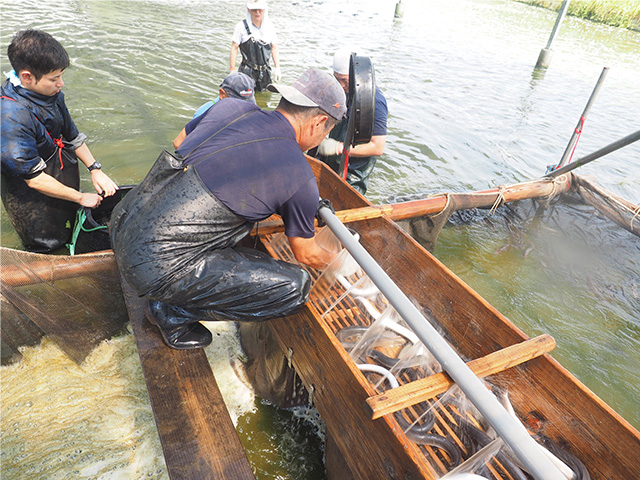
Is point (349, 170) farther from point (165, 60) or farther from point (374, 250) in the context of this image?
point (165, 60)

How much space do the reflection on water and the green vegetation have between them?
6356 mm

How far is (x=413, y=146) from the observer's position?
27.1 ft

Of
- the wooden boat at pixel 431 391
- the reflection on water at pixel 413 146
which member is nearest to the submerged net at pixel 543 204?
the reflection on water at pixel 413 146

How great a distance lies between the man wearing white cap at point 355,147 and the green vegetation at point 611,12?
92.7ft

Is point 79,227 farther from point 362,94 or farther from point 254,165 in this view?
point 362,94

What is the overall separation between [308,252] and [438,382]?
1.15 meters

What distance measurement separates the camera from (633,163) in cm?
897

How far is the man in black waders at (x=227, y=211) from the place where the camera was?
2.13 metres

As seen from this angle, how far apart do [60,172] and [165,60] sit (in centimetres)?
856

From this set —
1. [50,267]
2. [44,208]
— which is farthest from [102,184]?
[50,267]

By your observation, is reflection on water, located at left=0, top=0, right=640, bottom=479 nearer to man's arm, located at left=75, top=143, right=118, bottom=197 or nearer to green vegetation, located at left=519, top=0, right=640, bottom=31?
man's arm, located at left=75, top=143, right=118, bottom=197

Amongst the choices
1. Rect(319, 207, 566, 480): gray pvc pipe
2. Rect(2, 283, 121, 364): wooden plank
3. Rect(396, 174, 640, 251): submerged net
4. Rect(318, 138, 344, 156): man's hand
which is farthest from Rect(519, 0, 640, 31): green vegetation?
Rect(2, 283, 121, 364): wooden plank

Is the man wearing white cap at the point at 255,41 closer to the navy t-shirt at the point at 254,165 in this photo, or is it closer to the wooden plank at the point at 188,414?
the navy t-shirt at the point at 254,165

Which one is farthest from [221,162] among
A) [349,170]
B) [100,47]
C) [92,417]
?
[100,47]
